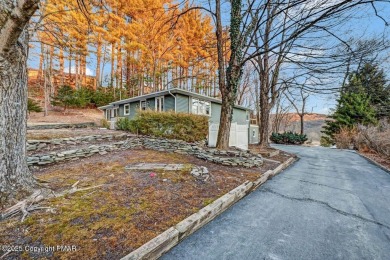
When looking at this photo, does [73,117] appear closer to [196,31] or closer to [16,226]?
[196,31]

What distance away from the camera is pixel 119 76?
906 inches

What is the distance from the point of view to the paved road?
1920 millimetres

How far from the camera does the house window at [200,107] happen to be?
13.3 metres

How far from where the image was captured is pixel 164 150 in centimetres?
745

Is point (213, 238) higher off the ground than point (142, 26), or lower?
lower

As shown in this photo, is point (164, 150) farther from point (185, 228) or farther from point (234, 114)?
point (234, 114)

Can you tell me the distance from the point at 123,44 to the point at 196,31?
25.6 feet

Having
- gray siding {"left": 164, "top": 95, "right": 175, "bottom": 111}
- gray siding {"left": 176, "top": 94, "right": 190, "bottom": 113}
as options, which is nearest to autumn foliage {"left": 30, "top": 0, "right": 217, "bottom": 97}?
gray siding {"left": 164, "top": 95, "right": 175, "bottom": 111}

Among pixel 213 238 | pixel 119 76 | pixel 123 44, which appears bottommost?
pixel 213 238

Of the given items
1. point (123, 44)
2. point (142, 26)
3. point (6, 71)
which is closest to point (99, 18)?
point (123, 44)

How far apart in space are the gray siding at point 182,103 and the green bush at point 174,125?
3.88 metres

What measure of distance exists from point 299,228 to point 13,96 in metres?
4.44

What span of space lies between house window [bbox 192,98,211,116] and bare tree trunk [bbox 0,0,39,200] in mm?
10905

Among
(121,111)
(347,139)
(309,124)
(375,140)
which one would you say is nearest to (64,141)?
(121,111)
